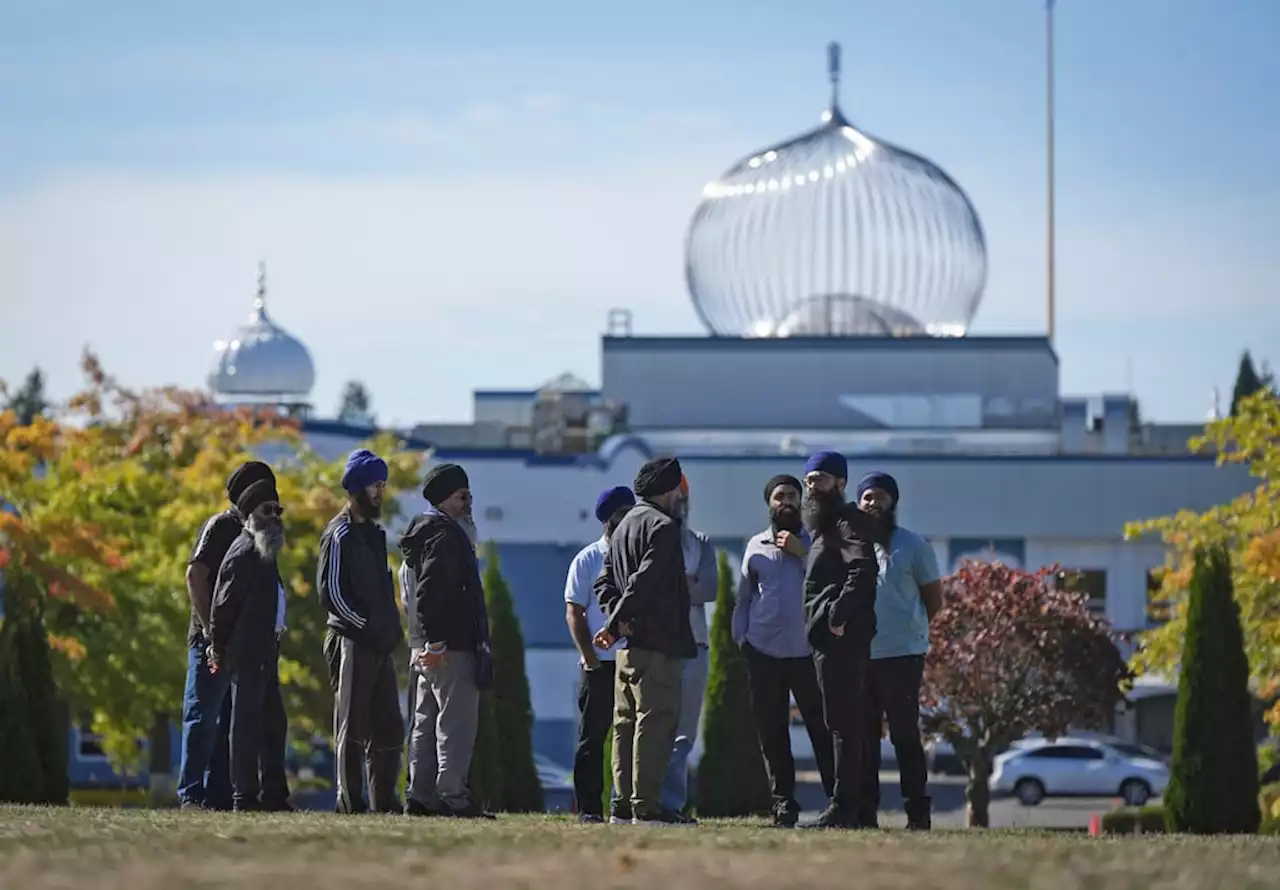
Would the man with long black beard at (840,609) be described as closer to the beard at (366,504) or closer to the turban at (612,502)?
the turban at (612,502)

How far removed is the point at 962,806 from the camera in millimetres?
44312

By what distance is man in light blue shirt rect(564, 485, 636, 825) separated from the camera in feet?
45.4

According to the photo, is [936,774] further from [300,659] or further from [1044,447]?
[300,659]

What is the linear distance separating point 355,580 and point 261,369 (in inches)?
1744

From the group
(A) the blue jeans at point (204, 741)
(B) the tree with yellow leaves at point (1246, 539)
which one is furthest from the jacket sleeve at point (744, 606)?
(B) the tree with yellow leaves at point (1246, 539)

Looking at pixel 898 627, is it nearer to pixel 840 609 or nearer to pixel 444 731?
pixel 840 609

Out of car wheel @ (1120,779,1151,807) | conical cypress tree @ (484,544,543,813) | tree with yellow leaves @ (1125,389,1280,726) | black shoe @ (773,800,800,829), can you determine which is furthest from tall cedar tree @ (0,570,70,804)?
car wheel @ (1120,779,1151,807)

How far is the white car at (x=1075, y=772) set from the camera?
4794 centimetres

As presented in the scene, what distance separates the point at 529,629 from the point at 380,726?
128 feet

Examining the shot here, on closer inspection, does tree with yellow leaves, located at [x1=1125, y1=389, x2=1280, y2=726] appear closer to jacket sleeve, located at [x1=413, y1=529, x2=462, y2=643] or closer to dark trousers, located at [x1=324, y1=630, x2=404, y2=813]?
dark trousers, located at [x1=324, y1=630, x2=404, y2=813]

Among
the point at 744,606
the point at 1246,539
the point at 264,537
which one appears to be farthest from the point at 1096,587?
the point at 264,537

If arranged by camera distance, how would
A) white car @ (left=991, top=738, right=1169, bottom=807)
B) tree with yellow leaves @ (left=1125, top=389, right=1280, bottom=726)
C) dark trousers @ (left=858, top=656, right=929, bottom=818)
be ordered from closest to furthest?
dark trousers @ (left=858, top=656, right=929, bottom=818) → tree with yellow leaves @ (left=1125, top=389, right=1280, bottom=726) → white car @ (left=991, top=738, right=1169, bottom=807)

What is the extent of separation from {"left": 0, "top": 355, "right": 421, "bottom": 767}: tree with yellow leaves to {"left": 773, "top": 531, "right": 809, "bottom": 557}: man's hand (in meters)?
13.1

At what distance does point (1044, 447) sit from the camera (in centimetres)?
6362
